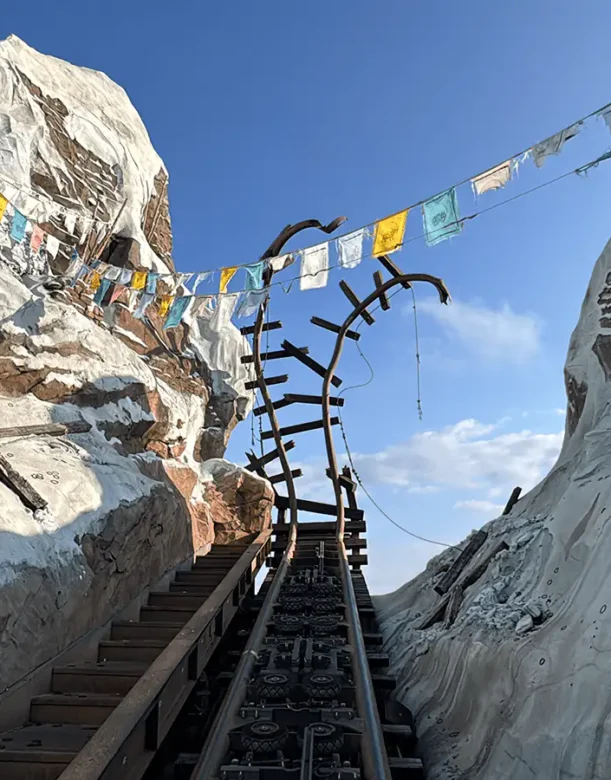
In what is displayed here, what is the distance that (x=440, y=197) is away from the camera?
7.02 meters

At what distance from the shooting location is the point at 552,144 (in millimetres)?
6117

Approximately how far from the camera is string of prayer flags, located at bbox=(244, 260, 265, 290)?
9.19 m

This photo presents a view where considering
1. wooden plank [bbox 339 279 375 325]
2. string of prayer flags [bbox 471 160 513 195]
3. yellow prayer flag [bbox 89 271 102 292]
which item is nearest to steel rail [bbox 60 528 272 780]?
Answer: string of prayer flags [bbox 471 160 513 195]

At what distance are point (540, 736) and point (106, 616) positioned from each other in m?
4.16

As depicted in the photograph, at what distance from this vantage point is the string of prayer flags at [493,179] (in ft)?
21.7

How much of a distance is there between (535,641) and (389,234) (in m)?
5.37

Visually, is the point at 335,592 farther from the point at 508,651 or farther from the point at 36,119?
the point at 36,119

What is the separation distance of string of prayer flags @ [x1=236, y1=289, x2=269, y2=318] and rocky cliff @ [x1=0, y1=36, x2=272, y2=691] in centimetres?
222

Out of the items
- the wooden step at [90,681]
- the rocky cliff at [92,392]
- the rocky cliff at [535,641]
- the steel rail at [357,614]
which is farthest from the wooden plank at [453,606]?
the rocky cliff at [92,392]

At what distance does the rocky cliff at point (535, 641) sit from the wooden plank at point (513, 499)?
559 mm

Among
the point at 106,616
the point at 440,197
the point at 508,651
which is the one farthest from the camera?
the point at 440,197

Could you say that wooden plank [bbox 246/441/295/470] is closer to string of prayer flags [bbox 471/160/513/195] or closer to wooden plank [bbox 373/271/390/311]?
wooden plank [bbox 373/271/390/311]

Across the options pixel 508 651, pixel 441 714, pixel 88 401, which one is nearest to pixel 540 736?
pixel 508 651

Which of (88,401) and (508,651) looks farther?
(88,401)
